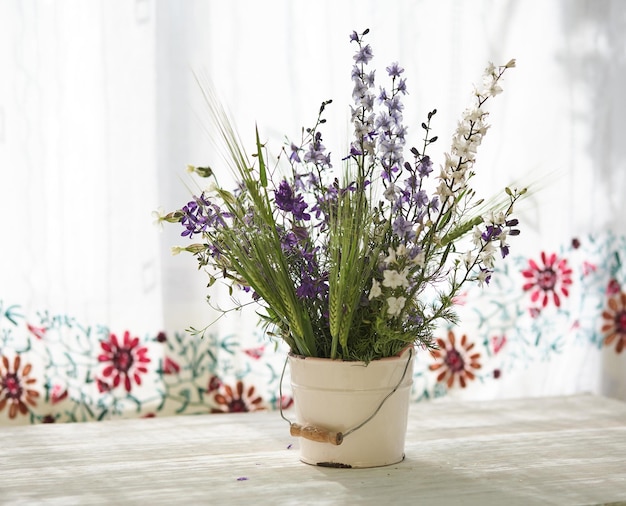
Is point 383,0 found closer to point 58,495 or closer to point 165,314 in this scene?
point 165,314

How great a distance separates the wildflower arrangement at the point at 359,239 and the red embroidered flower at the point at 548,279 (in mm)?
929

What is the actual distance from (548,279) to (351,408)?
1.05 metres

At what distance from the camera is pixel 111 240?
1.72m

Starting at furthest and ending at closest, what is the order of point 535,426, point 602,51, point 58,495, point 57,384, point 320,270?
point 602,51 < point 57,384 < point 535,426 < point 320,270 < point 58,495

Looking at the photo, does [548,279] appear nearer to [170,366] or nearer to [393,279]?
[170,366]

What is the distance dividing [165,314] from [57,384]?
0.26 m

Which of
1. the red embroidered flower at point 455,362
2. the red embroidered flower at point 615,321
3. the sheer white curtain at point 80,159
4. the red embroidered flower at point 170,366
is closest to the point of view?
the sheer white curtain at point 80,159

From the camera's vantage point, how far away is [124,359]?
175cm

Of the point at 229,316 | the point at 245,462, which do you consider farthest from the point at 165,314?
the point at 245,462

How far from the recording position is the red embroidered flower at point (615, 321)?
6.82 ft

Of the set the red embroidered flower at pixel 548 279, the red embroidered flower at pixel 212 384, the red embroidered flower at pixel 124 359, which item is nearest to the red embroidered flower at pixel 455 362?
the red embroidered flower at pixel 548 279

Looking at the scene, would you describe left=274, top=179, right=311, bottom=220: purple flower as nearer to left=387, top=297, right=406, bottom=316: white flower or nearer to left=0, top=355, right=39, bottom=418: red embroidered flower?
left=387, top=297, right=406, bottom=316: white flower

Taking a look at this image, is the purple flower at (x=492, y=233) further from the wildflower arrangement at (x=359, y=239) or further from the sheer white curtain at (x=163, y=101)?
the sheer white curtain at (x=163, y=101)

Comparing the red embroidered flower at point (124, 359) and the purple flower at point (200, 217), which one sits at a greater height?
the purple flower at point (200, 217)
